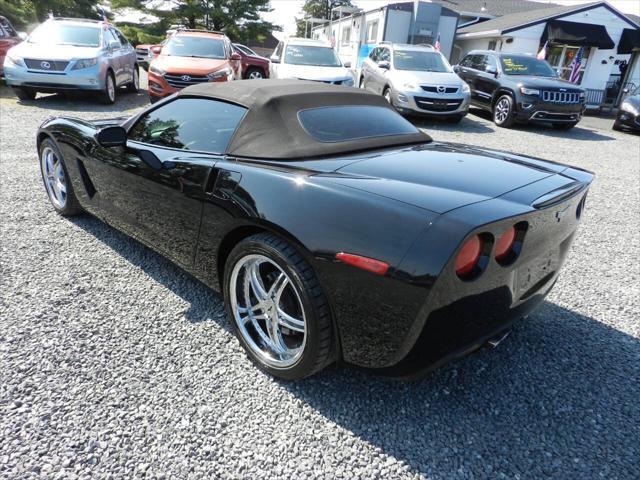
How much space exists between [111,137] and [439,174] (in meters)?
2.05

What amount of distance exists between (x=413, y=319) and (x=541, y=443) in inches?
34.0

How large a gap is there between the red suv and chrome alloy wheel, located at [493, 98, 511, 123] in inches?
251

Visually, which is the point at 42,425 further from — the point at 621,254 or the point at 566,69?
the point at 566,69

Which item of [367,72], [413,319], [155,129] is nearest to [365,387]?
[413,319]

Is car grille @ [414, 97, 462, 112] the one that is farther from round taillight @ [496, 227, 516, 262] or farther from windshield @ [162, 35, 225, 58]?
round taillight @ [496, 227, 516, 262]

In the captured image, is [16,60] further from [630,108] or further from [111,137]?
[630,108]

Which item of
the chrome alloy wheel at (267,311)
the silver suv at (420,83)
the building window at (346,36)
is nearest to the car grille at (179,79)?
the silver suv at (420,83)

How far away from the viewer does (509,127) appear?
1043 centimetres

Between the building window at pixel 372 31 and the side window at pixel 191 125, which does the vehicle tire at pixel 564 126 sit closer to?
the side window at pixel 191 125

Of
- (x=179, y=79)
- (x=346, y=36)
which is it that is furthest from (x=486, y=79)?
(x=346, y=36)

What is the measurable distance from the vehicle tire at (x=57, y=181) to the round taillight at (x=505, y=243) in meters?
3.38

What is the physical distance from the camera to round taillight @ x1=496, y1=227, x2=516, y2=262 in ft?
5.60

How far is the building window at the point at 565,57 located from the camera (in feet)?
65.5

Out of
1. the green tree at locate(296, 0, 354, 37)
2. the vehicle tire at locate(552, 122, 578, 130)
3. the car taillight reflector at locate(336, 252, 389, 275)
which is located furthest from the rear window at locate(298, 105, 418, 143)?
the green tree at locate(296, 0, 354, 37)
